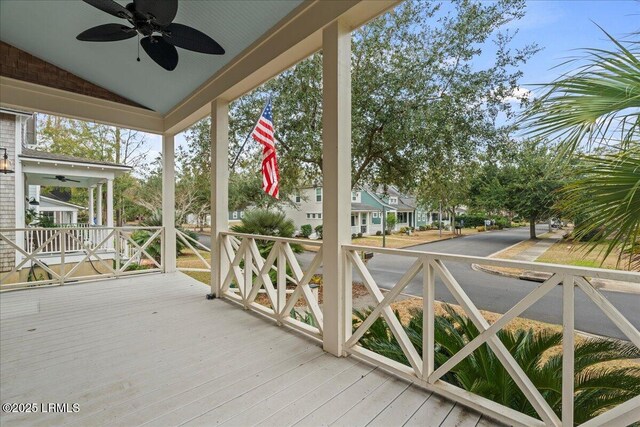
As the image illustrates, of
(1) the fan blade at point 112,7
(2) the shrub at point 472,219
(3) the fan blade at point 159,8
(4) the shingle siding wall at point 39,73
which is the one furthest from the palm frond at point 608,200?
(4) the shingle siding wall at point 39,73

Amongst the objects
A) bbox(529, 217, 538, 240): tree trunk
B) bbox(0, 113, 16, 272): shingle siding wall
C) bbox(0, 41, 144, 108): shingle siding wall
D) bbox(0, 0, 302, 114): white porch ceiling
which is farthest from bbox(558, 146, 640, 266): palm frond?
bbox(0, 113, 16, 272): shingle siding wall

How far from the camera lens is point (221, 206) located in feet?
12.9

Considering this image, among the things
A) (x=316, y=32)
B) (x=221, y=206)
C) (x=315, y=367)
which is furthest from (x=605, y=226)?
(x=221, y=206)

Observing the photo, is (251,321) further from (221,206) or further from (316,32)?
(316,32)

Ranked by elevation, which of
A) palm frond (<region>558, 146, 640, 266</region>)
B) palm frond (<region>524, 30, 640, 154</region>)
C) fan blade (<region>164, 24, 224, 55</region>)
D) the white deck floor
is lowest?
the white deck floor

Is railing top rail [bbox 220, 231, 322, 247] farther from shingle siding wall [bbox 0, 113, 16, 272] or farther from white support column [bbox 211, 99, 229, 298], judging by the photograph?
shingle siding wall [bbox 0, 113, 16, 272]

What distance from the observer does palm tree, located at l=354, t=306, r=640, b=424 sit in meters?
1.50

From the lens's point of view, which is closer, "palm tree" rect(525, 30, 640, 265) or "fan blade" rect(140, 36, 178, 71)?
"palm tree" rect(525, 30, 640, 265)

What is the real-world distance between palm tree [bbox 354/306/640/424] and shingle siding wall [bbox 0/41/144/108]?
5518 mm

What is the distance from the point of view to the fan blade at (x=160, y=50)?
8.62ft

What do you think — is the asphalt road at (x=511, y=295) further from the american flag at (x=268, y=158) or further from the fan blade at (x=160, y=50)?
the fan blade at (x=160, y=50)

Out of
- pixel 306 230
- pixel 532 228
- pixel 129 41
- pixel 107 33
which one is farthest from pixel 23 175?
pixel 532 228

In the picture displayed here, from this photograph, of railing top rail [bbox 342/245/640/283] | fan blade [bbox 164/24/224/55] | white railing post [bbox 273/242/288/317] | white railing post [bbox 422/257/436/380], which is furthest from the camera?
white railing post [bbox 273/242/288/317]

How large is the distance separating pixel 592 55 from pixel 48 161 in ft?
30.7
